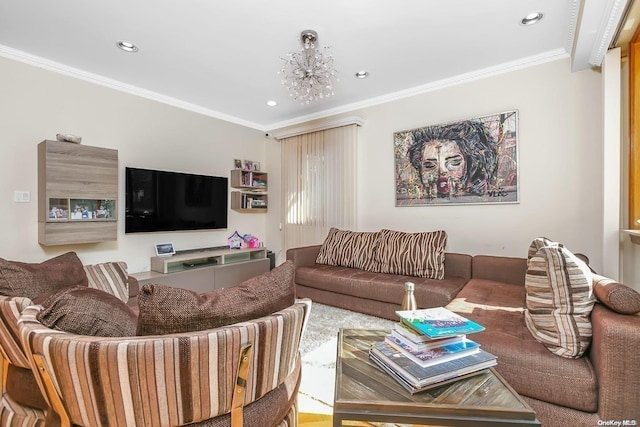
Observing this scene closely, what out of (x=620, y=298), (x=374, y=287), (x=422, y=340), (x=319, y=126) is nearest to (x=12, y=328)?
(x=422, y=340)

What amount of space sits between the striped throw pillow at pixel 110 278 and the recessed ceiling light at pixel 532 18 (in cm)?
377

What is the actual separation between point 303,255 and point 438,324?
9.04 feet

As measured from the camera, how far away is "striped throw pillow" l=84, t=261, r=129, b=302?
230cm

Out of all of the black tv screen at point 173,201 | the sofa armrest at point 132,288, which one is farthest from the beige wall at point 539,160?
the sofa armrest at point 132,288

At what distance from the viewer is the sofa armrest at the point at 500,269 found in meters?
2.70

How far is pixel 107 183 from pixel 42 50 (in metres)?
1.27

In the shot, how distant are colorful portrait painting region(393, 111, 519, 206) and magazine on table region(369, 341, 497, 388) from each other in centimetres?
250

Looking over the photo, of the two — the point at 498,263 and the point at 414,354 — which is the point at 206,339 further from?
the point at 498,263

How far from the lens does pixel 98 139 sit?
3299 mm

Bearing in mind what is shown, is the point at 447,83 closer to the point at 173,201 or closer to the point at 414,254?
the point at 414,254

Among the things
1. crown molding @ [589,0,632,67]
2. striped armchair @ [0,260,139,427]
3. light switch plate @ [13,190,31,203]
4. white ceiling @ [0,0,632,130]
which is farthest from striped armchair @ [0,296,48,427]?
crown molding @ [589,0,632,67]

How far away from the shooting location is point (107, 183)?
3.09 metres

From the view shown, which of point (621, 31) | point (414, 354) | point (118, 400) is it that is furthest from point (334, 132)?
point (118, 400)

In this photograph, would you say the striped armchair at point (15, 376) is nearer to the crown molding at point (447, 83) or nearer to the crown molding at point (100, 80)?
the crown molding at point (100, 80)
